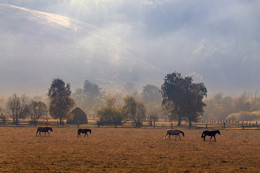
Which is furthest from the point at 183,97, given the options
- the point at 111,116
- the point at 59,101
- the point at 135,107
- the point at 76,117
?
the point at 59,101

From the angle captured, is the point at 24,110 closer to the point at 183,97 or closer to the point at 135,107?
the point at 135,107

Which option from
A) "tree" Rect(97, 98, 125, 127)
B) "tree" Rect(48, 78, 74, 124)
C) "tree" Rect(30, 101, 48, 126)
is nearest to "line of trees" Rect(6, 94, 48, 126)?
"tree" Rect(30, 101, 48, 126)

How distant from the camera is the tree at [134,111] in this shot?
6725 centimetres

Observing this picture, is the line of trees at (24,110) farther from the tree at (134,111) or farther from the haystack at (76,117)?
the tree at (134,111)

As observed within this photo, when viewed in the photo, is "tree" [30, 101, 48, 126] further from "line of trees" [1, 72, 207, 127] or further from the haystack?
the haystack

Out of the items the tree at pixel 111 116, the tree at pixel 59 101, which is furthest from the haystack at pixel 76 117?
the tree at pixel 111 116

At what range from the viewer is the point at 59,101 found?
237 ft

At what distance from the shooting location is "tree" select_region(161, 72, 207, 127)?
66625mm

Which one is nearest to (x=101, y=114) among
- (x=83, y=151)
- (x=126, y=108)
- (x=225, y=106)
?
(x=126, y=108)

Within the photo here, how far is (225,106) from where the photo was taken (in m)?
144

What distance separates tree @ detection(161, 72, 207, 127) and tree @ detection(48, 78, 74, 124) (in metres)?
25.8

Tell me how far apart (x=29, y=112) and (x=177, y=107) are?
37.4m

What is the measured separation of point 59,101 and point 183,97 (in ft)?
104

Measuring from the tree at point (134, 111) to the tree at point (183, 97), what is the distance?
851 centimetres
